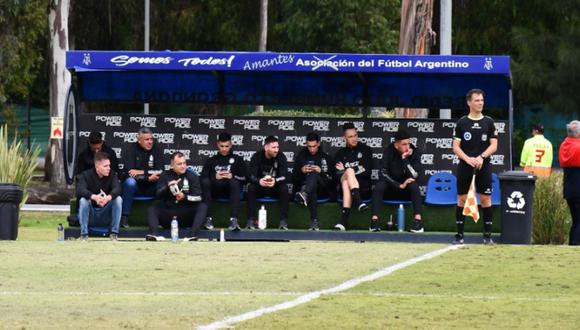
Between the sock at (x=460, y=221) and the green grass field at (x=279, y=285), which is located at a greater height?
the sock at (x=460, y=221)

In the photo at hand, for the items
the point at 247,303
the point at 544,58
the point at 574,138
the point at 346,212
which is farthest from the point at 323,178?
the point at 544,58

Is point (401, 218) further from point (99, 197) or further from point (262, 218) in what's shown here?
point (99, 197)

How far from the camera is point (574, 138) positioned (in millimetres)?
22516

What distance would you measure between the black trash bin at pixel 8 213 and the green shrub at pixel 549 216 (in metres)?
7.35

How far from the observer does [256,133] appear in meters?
24.1

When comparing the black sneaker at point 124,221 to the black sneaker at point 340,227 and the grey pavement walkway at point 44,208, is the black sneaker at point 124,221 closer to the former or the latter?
the black sneaker at point 340,227

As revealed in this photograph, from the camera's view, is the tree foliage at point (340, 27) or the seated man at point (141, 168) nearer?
the seated man at point (141, 168)

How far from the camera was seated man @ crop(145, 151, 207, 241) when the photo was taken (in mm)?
21984

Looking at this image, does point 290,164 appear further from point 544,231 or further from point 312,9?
point 312,9

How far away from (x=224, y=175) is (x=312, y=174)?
4.18ft

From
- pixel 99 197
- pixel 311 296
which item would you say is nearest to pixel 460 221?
pixel 99 197

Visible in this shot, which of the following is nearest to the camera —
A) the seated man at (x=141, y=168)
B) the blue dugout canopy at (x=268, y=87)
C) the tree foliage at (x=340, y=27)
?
the seated man at (x=141, y=168)

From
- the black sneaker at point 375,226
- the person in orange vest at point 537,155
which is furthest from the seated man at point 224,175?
the person in orange vest at point 537,155

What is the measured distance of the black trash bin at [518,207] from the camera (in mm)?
21047
